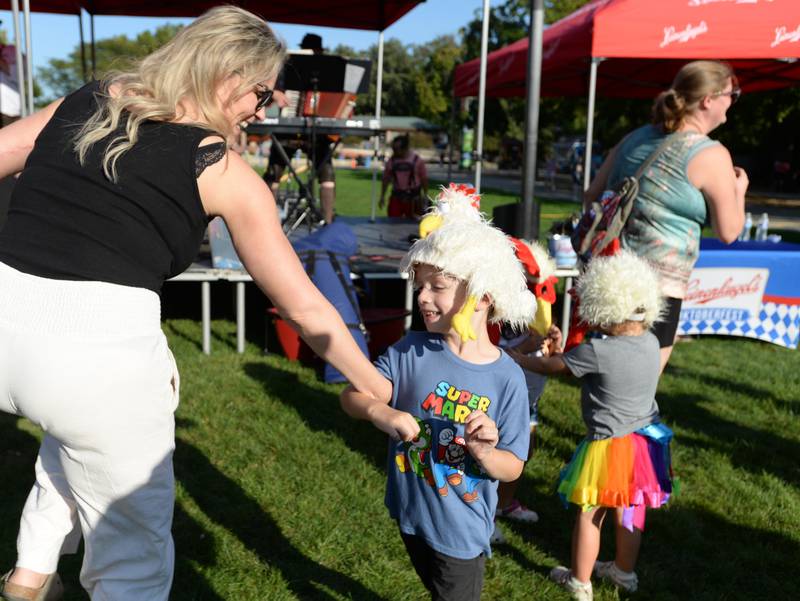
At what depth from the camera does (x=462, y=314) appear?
195cm

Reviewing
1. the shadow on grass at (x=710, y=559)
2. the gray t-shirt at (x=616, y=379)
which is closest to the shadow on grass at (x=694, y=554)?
the shadow on grass at (x=710, y=559)

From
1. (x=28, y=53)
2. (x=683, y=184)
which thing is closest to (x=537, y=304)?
(x=683, y=184)

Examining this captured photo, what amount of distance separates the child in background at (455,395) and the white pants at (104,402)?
1.75 feet

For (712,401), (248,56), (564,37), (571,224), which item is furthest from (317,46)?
(248,56)

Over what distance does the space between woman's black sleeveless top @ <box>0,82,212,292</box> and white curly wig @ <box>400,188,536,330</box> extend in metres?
0.61

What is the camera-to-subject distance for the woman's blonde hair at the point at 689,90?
131 inches

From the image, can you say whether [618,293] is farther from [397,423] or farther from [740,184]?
[397,423]

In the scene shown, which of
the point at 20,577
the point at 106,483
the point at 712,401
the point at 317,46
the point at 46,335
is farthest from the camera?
the point at 317,46

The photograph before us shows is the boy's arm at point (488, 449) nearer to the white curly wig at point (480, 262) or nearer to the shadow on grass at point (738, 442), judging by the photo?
the white curly wig at point (480, 262)

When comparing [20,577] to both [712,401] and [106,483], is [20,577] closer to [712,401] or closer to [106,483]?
[106,483]

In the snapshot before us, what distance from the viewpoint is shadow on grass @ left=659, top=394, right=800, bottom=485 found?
435 cm

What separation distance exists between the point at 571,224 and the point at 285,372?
95.4 inches

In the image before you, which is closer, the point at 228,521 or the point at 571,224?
the point at 228,521

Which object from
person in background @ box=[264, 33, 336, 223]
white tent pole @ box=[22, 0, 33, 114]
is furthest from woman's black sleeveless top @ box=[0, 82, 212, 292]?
person in background @ box=[264, 33, 336, 223]
